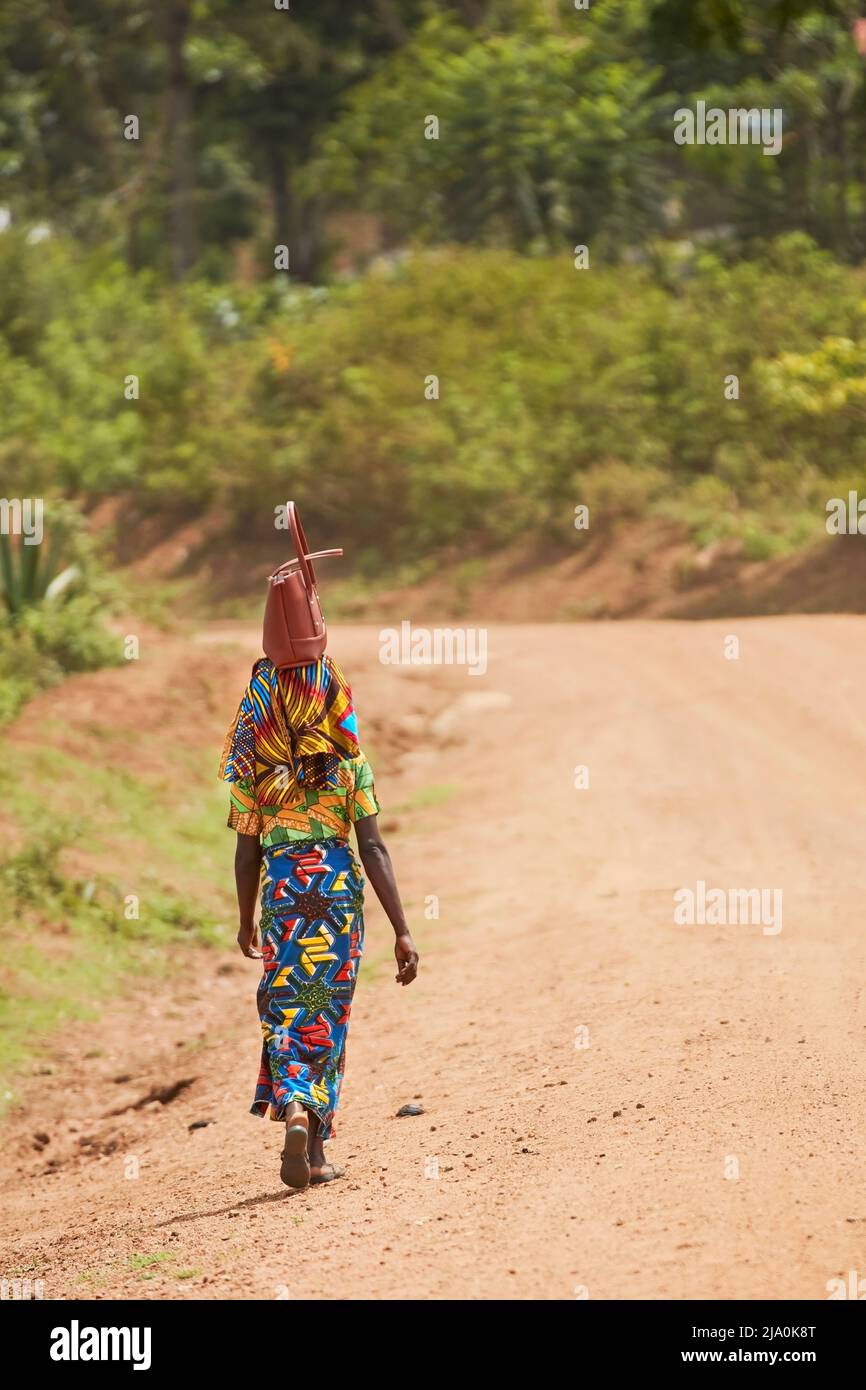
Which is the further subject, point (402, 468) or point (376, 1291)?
point (402, 468)

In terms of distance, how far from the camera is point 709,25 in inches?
548

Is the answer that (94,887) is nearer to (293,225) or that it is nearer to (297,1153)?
(297,1153)

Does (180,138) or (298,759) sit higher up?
(180,138)

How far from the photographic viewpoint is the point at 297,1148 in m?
5.00

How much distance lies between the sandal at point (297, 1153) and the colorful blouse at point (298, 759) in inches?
33.9

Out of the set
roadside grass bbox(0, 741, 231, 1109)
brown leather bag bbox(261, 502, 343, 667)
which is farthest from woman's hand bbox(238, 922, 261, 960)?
roadside grass bbox(0, 741, 231, 1109)

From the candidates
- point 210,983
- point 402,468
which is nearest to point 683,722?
point 210,983

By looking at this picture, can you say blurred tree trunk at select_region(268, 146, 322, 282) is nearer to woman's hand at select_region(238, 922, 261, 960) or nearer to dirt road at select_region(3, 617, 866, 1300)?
dirt road at select_region(3, 617, 866, 1300)

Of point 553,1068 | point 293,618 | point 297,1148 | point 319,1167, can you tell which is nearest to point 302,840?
point 293,618

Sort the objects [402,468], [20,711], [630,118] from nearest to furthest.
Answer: [20,711], [402,468], [630,118]

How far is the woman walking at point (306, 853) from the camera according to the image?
5133 millimetres

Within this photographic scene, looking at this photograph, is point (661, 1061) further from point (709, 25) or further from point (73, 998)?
point (709, 25)

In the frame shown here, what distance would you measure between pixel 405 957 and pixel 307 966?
310mm
